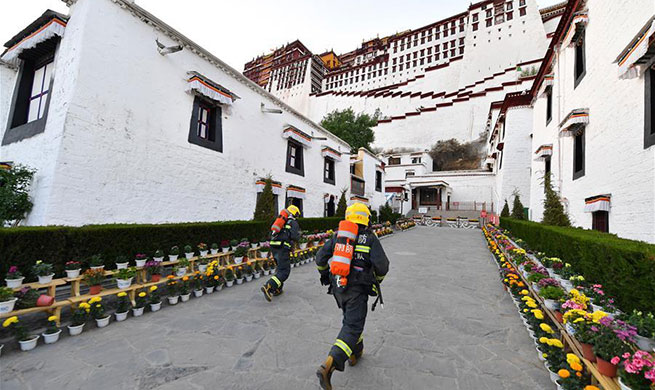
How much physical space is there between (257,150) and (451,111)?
3936 centimetres

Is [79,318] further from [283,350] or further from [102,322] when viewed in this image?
[283,350]

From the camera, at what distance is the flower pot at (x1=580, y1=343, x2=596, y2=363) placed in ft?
7.52

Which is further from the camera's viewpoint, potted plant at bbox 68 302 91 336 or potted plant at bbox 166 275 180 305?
potted plant at bbox 166 275 180 305

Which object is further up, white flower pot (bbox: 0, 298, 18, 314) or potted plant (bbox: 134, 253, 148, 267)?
potted plant (bbox: 134, 253, 148, 267)

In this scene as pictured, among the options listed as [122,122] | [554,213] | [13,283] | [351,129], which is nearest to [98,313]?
[13,283]

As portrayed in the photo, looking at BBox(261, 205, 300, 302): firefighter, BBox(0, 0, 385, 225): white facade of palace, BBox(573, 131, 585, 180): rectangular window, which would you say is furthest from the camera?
BBox(573, 131, 585, 180): rectangular window

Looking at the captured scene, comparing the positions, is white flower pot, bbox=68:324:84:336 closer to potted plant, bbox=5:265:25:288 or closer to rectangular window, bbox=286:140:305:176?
potted plant, bbox=5:265:25:288

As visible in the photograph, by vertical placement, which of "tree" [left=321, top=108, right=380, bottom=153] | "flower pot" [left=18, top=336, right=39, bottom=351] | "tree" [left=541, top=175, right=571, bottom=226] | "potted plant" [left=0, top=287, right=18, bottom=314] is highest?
"tree" [left=321, top=108, right=380, bottom=153]

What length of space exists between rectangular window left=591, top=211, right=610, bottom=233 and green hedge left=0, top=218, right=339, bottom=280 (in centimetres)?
1045

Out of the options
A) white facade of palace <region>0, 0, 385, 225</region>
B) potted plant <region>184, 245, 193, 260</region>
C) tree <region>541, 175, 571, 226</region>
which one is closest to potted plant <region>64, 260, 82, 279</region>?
potted plant <region>184, 245, 193, 260</region>

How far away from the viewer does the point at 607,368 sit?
6.83 ft

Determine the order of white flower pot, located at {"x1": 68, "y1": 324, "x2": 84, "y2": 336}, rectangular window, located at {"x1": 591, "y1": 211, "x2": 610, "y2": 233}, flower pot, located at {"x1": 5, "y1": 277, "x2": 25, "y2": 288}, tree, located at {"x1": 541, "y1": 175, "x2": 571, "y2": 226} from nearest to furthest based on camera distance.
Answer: flower pot, located at {"x1": 5, "y1": 277, "x2": 25, "y2": 288}, white flower pot, located at {"x1": 68, "y1": 324, "x2": 84, "y2": 336}, rectangular window, located at {"x1": 591, "y1": 211, "x2": 610, "y2": 233}, tree, located at {"x1": 541, "y1": 175, "x2": 571, "y2": 226}

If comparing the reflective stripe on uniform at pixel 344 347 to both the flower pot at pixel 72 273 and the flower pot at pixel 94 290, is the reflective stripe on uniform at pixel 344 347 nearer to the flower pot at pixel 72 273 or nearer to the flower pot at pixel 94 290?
the flower pot at pixel 94 290

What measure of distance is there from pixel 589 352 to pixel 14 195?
997cm
